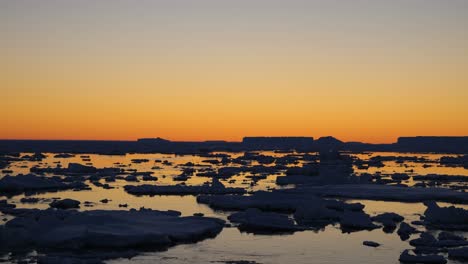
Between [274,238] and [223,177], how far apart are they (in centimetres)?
1971

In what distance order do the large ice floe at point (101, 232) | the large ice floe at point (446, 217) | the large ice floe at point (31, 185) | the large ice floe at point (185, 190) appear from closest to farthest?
the large ice floe at point (101, 232)
the large ice floe at point (446, 217)
the large ice floe at point (185, 190)
the large ice floe at point (31, 185)

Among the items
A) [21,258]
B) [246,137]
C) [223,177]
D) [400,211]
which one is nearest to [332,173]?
[223,177]

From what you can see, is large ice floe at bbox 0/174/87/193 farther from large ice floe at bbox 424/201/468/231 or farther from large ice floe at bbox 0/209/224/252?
large ice floe at bbox 424/201/468/231

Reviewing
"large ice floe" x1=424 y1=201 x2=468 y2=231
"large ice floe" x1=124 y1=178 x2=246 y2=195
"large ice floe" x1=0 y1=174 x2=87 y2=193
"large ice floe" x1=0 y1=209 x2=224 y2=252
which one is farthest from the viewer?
"large ice floe" x1=0 y1=174 x2=87 y2=193

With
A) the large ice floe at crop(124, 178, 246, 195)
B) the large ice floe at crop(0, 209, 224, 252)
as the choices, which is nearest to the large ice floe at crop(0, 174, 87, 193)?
the large ice floe at crop(124, 178, 246, 195)

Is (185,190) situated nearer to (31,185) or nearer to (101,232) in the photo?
(31,185)

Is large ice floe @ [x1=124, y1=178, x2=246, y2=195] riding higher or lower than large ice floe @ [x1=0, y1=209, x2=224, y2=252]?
higher

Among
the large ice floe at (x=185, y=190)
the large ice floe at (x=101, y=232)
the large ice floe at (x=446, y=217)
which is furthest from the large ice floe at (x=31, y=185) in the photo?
Answer: the large ice floe at (x=446, y=217)

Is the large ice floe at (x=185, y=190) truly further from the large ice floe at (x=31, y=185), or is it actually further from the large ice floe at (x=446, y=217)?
the large ice floe at (x=446, y=217)

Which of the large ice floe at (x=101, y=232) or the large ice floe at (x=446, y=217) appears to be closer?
the large ice floe at (x=101, y=232)

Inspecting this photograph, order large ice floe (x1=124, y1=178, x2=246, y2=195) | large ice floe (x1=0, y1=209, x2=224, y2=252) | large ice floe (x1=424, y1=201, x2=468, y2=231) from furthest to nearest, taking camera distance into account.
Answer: large ice floe (x1=124, y1=178, x2=246, y2=195) → large ice floe (x1=424, y1=201, x2=468, y2=231) → large ice floe (x1=0, y1=209, x2=224, y2=252)

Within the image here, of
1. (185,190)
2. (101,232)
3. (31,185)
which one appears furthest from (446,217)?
(31,185)

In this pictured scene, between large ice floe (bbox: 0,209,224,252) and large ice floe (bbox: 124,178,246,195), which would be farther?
large ice floe (bbox: 124,178,246,195)

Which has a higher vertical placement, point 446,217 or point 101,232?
point 446,217
